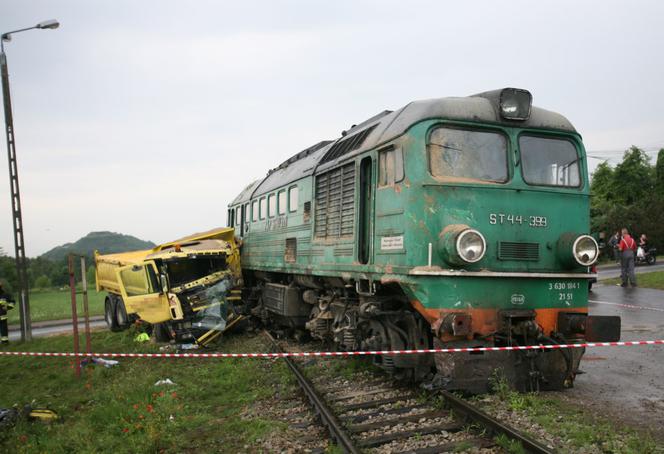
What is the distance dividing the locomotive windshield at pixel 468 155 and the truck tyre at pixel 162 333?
810 cm

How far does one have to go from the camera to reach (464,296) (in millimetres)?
6195

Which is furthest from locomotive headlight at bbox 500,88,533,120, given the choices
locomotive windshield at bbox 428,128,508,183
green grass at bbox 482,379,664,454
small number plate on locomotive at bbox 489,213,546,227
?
green grass at bbox 482,379,664,454

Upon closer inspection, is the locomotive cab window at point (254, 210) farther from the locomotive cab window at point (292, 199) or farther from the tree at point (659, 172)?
the tree at point (659, 172)

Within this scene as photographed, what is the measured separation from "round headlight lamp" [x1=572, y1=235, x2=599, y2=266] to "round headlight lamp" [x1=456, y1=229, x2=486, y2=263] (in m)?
1.28

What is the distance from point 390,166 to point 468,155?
36.9 inches

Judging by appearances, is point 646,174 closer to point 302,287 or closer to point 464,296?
point 302,287

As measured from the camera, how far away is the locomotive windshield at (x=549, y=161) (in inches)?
272

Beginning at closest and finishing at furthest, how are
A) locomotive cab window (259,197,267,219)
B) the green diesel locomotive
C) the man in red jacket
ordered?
the green diesel locomotive
locomotive cab window (259,197,267,219)
the man in red jacket

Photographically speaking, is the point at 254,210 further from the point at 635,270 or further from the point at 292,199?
the point at 635,270

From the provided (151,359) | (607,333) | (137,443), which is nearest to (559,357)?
(607,333)

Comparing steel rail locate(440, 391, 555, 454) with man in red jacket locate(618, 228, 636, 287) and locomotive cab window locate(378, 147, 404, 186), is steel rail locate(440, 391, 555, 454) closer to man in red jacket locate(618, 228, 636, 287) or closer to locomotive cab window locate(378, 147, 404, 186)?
locomotive cab window locate(378, 147, 404, 186)

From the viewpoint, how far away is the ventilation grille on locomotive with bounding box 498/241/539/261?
651cm

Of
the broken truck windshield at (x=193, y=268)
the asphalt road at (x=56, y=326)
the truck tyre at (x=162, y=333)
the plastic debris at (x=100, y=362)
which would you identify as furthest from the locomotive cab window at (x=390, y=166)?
the asphalt road at (x=56, y=326)

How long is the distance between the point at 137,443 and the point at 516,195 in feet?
16.3
